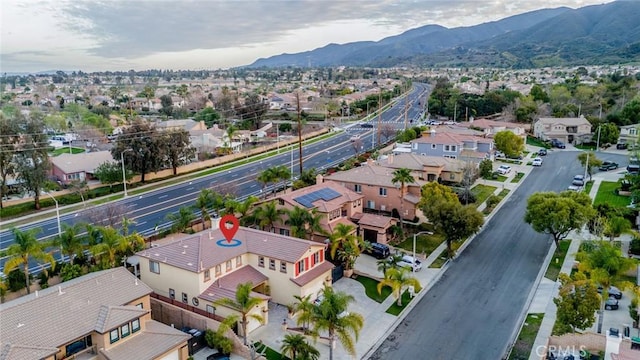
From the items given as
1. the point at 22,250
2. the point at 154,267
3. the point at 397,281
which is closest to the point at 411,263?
the point at 397,281

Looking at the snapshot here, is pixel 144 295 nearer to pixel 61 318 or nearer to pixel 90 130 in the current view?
pixel 61 318

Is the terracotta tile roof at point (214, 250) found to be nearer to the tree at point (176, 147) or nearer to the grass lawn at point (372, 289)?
the grass lawn at point (372, 289)

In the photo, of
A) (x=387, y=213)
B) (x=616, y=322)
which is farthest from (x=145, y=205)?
(x=616, y=322)

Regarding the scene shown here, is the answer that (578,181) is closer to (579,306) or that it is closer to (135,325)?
(579,306)

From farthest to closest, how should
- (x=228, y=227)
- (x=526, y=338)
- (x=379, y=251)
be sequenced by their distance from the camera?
(x=379, y=251)
(x=228, y=227)
(x=526, y=338)

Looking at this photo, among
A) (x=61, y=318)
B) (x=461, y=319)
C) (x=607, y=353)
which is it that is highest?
(x=61, y=318)

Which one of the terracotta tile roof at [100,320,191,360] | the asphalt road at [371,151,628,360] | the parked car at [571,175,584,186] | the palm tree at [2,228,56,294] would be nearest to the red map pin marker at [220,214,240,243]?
the terracotta tile roof at [100,320,191,360]

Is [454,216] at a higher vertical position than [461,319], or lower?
higher
